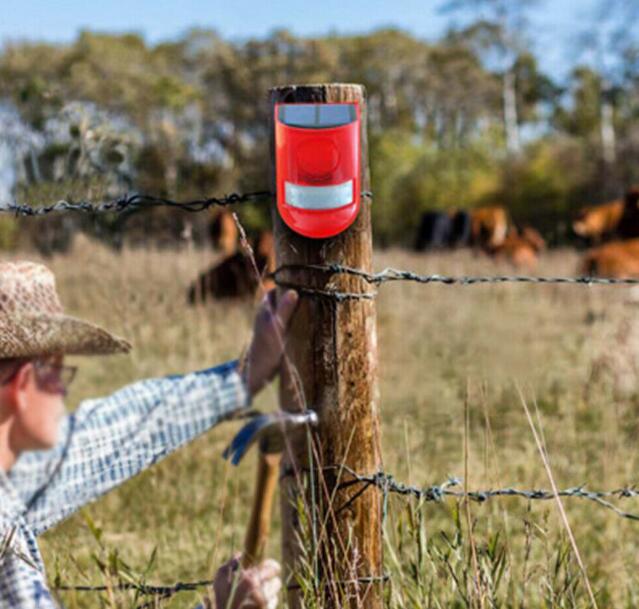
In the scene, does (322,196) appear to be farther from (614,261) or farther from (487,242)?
(487,242)

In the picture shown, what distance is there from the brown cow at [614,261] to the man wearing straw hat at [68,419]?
6328mm

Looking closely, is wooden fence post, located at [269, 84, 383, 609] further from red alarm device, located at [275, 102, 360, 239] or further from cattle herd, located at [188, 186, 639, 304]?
cattle herd, located at [188, 186, 639, 304]

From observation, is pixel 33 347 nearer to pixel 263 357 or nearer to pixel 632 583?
pixel 263 357

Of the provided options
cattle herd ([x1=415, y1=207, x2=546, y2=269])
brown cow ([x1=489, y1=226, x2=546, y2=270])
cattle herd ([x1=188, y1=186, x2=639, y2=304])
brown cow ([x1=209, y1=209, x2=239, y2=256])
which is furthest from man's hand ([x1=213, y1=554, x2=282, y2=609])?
cattle herd ([x1=415, y1=207, x2=546, y2=269])

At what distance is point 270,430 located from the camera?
1.87 metres

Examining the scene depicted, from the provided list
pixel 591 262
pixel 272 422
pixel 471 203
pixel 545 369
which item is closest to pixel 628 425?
pixel 545 369

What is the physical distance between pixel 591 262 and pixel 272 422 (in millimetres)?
6968

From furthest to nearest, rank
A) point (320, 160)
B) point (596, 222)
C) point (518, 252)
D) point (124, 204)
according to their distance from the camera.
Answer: point (518, 252)
point (596, 222)
point (124, 204)
point (320, 160)

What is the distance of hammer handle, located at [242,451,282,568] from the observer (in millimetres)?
2211

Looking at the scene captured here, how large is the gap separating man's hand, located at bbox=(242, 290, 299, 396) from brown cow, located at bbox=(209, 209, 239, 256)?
9.90 metres

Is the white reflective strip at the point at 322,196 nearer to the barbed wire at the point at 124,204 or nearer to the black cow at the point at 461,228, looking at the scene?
the barbed wire at the point at 124,204

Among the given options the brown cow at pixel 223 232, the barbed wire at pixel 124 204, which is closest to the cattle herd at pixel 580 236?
the brown cow at pixel 223 232

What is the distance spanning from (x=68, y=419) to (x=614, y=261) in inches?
266

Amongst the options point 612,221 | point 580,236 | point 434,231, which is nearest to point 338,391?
point 612,221
